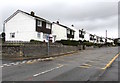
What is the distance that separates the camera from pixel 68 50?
3419cm

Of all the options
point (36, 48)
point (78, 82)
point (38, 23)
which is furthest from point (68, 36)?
point (78, 82)

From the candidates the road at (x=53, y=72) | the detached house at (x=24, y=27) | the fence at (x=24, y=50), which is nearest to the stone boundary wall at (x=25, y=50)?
the fence at (x=24, y=50)

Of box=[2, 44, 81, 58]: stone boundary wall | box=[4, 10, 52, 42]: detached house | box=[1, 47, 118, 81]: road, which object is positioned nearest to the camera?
box=[1, 47, 118, 81]: road

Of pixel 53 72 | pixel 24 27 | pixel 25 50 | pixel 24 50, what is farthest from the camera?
pixel 24 27

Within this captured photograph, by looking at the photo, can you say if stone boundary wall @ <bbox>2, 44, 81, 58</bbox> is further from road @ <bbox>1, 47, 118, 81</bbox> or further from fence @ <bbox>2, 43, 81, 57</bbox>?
road @ <bbox>1, 47, 118, 81</bbox>

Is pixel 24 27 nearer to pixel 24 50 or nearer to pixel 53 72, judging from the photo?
pixel 24 50

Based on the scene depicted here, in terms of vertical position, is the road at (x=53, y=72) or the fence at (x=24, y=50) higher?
the fence at (x=24, y=50)

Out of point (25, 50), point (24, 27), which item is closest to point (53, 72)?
point (25, 50)

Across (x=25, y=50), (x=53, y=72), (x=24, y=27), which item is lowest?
(x=53, y=72)

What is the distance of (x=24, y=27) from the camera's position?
129 ft

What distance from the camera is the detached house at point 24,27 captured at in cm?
3897

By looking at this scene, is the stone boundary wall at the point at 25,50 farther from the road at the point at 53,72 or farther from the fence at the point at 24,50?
the road at the point at 53,72

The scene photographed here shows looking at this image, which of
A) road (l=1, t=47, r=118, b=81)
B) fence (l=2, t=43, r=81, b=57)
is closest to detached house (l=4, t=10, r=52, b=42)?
fence (l=2, t=43, r=81, b=57)

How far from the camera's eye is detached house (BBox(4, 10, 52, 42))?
3897cm
